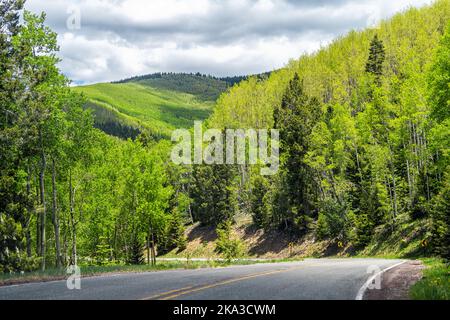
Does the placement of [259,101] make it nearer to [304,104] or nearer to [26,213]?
[304,104]

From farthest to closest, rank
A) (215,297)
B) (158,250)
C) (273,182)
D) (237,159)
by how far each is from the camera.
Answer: (237,159) < (158,250) < (273,182) < (215,297)

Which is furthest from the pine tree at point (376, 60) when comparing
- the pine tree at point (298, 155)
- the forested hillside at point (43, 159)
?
the forested hillside at point (43, 159)

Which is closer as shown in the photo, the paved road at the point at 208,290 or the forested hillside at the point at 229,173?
the paved road at the point at 208,290

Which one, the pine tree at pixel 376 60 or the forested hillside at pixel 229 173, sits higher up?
the pine tree at pixel 376 60

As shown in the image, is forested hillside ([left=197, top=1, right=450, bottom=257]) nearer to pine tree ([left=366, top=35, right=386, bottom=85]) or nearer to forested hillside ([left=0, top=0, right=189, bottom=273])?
pine tree ([left=366, top=35, right=386, bottom=85])

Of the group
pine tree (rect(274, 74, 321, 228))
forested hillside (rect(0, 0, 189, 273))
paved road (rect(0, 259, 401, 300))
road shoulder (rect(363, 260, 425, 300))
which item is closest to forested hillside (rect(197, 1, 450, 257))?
pine tree (rect(274, 74, 321, 228))

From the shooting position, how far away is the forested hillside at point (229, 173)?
25094 mm

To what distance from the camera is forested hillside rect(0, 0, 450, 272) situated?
82.3ft

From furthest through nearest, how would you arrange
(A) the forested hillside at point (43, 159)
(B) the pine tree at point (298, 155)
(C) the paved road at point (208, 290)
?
(B) the pine tree at point (298, 155) → (A) the forested hillside at point (43, 159) → (C) the paved road at point (208, 290)

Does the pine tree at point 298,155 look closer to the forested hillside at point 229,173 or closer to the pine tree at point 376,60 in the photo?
the forested hillside at point 229,173

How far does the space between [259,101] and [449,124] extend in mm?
66475

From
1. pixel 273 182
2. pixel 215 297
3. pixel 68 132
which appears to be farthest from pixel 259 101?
pixel 215 297

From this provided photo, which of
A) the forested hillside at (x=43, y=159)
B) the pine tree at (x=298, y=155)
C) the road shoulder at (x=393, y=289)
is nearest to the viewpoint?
the road shoulder at (x=393, y=289)
